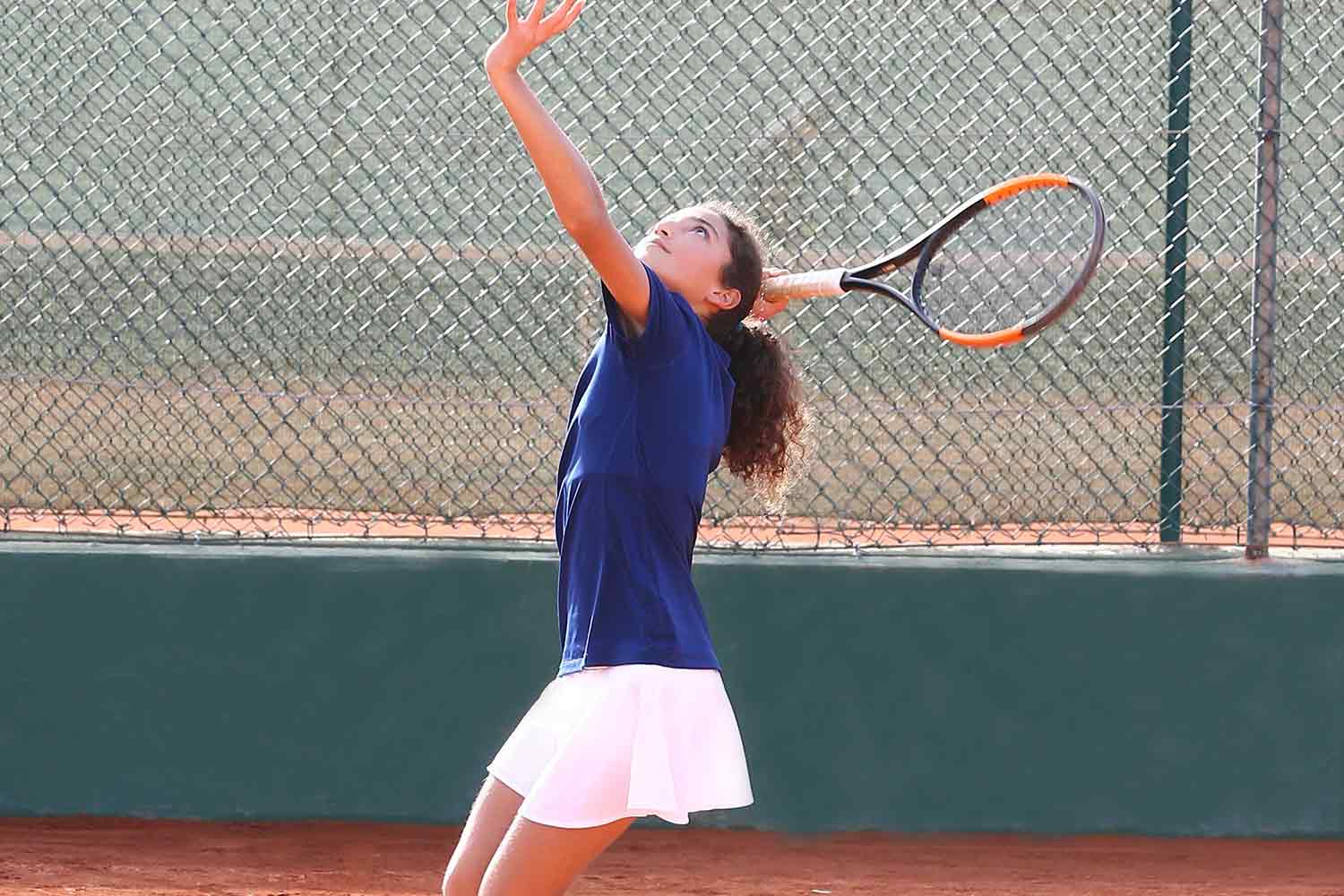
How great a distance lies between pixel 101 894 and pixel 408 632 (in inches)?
38.6

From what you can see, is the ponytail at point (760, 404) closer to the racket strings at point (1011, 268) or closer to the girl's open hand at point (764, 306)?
the girl's open hand at point (764, 306)

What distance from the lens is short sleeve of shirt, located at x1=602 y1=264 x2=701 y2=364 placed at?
265 centimetres

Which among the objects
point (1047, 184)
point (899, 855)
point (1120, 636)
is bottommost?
point (899, 855)

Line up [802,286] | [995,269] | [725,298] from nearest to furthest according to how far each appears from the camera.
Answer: [725,298]
[802,286]
[995,269]

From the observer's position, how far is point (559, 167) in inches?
101

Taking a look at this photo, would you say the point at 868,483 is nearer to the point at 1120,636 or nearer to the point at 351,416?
the point at 351,416

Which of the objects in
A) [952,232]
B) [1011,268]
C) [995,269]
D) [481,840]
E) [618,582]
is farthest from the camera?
[995,269]

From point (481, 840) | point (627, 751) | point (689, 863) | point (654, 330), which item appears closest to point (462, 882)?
point (481, 840)

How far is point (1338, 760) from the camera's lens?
4508 mm

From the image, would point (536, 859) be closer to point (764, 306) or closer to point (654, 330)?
point (654, 330)

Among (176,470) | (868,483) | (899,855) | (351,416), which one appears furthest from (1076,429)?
(899,855)

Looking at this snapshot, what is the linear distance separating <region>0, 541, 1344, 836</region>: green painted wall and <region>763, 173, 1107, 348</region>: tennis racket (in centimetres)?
82

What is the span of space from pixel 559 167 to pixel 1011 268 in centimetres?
269

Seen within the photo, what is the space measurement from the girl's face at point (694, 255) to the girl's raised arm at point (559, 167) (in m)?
0.26
